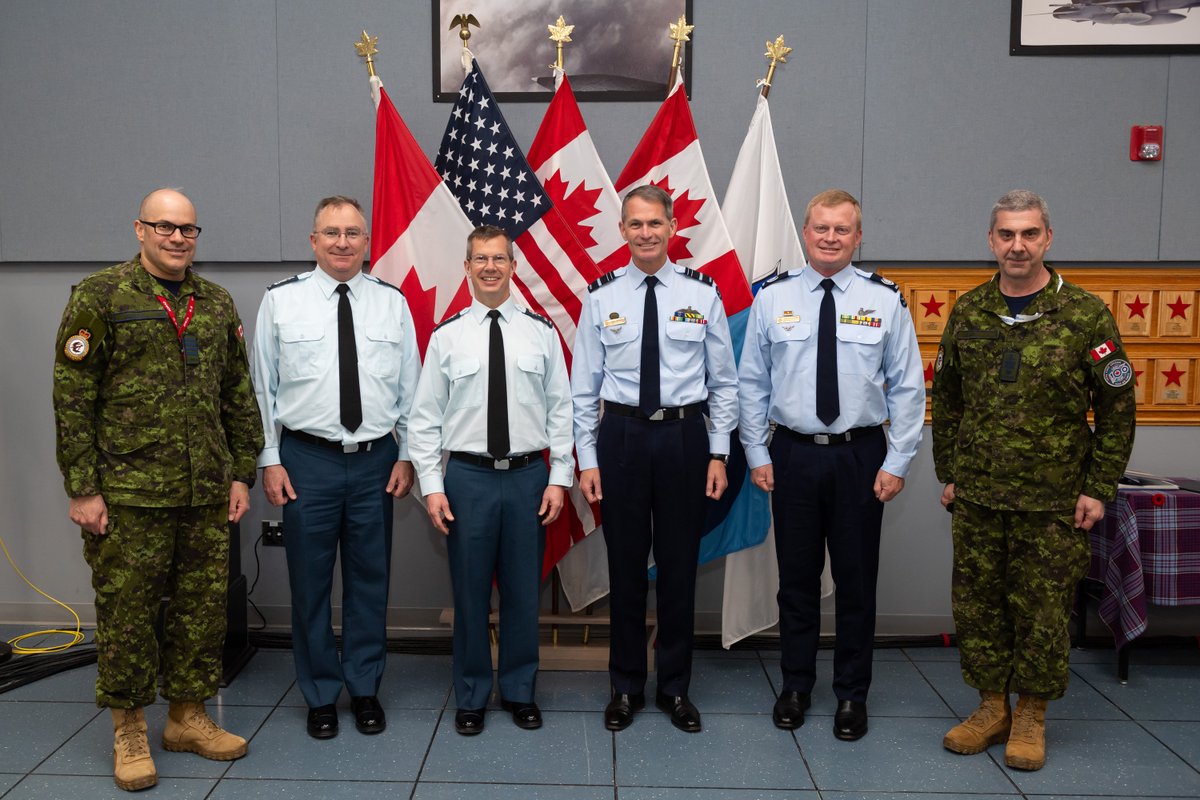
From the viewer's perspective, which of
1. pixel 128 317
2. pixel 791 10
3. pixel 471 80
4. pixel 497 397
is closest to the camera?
pixel 128 317

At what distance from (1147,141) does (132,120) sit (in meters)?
3.96

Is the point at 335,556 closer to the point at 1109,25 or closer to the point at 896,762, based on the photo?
the point at 896,762

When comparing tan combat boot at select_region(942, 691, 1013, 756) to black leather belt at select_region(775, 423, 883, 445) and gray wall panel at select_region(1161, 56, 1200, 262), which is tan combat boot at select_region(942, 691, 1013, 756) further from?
gray wall panel at select_region(1161, 56, 1200, 262)

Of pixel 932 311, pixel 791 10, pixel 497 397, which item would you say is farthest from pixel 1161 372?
pixel 497 397

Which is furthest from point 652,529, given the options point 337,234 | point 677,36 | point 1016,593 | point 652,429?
point 677,36

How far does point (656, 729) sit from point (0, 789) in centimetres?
182

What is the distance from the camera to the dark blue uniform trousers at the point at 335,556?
8.62ft

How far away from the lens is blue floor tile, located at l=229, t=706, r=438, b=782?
2441 mm

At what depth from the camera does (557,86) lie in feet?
10.6

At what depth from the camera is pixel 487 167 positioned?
3.17 meters

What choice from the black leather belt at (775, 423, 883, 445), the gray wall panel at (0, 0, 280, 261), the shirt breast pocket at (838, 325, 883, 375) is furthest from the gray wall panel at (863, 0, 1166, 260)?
the gray wall panel at (0, 0, 280, 261)

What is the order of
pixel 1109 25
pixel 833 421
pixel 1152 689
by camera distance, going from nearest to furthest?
pixel 833 421 < pixel 1152 689 < pixel 1109 25

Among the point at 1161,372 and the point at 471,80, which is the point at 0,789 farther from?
the point at 1161,372

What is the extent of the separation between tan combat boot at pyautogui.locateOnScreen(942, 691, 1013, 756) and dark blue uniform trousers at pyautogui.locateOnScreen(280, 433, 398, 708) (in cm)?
177
